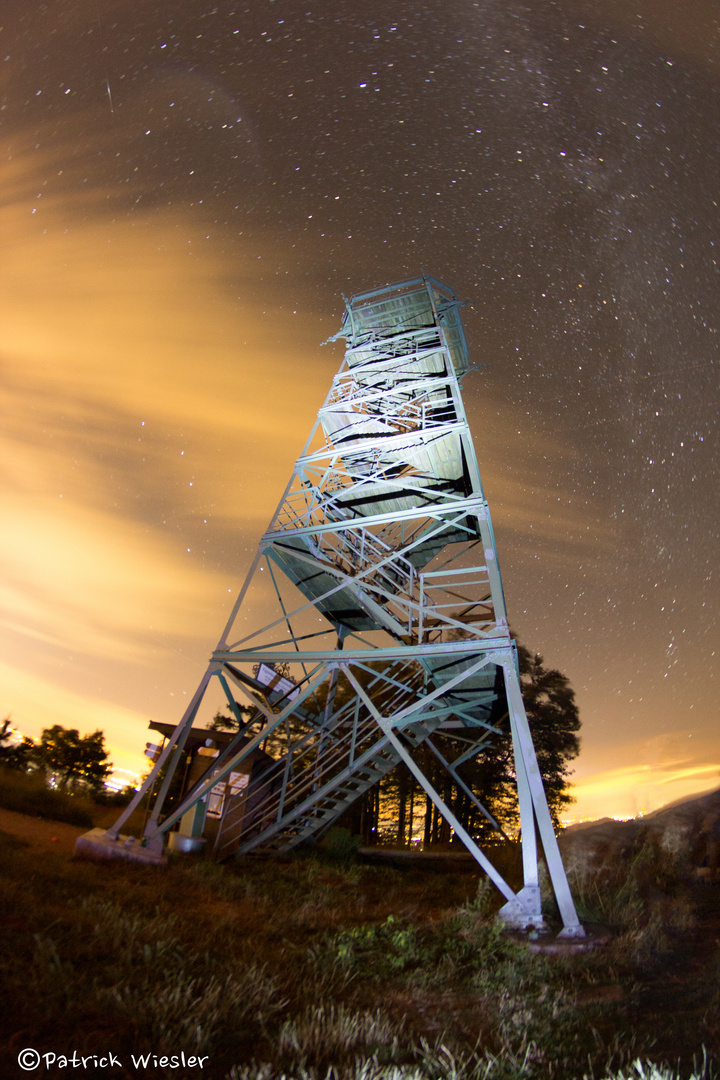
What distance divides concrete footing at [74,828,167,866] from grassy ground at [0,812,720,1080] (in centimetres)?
73

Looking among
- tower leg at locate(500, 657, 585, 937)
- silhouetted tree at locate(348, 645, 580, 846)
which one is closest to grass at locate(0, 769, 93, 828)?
silhouetted tree at locate(348, 645, 580, 846)

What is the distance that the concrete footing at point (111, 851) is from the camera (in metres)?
9.60

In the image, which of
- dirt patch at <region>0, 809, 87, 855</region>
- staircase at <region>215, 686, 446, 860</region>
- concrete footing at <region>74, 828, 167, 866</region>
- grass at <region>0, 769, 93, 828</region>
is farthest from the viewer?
grass at <region>0, 769, 93, 828</region>

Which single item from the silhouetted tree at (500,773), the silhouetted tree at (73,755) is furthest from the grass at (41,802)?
the silhouetted tree at (73,755)

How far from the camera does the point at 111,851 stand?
31.8 ft

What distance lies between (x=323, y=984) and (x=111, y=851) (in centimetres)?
631

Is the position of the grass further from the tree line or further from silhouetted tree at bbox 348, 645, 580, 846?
the tree line

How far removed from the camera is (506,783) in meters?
23.3

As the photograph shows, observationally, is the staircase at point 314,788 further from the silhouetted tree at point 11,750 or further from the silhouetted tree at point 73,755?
the silhouetted tree at point 73,755

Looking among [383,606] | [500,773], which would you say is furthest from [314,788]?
[500,773]

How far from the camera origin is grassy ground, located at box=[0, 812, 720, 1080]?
12.1ft

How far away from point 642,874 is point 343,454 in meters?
11.7

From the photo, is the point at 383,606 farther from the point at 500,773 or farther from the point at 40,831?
the point at 500,773

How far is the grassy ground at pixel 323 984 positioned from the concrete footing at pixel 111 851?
2.40ft
